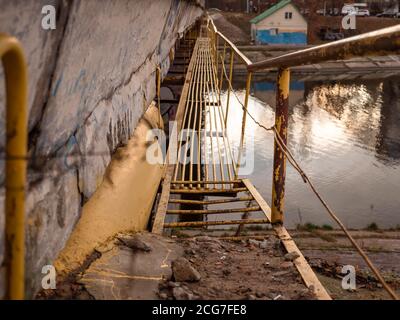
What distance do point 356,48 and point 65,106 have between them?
39.2 inches

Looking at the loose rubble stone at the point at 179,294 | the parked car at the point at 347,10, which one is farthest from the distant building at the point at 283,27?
the loose rubble stone at the point at 179,294

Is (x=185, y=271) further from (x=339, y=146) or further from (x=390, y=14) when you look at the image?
(x=390, y=14)

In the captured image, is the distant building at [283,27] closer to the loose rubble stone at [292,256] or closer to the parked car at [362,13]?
the parked car at [362,13]

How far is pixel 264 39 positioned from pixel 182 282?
34.8 m

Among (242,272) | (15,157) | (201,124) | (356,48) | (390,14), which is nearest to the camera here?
(15,157)

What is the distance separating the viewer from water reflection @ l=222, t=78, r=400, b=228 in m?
11.8

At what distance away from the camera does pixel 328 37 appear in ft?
115

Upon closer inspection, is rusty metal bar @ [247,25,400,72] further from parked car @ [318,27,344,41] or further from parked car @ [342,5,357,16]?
parked car @ [342,5,357,16]

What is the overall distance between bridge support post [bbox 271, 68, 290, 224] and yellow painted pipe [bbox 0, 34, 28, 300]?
1842mm

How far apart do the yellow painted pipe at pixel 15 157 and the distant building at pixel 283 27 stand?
3550 cm

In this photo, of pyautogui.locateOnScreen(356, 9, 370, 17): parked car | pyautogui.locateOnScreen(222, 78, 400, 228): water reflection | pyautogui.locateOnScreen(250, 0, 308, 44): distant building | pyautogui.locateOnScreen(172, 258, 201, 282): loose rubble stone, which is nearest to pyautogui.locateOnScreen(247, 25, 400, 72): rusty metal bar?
pyautogui.locateOnScreen(172, 258, 201, 282): loose rubble stone

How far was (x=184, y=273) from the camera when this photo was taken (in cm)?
189

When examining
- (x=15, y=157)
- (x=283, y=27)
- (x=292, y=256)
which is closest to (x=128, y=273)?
(x=292, y=256)
